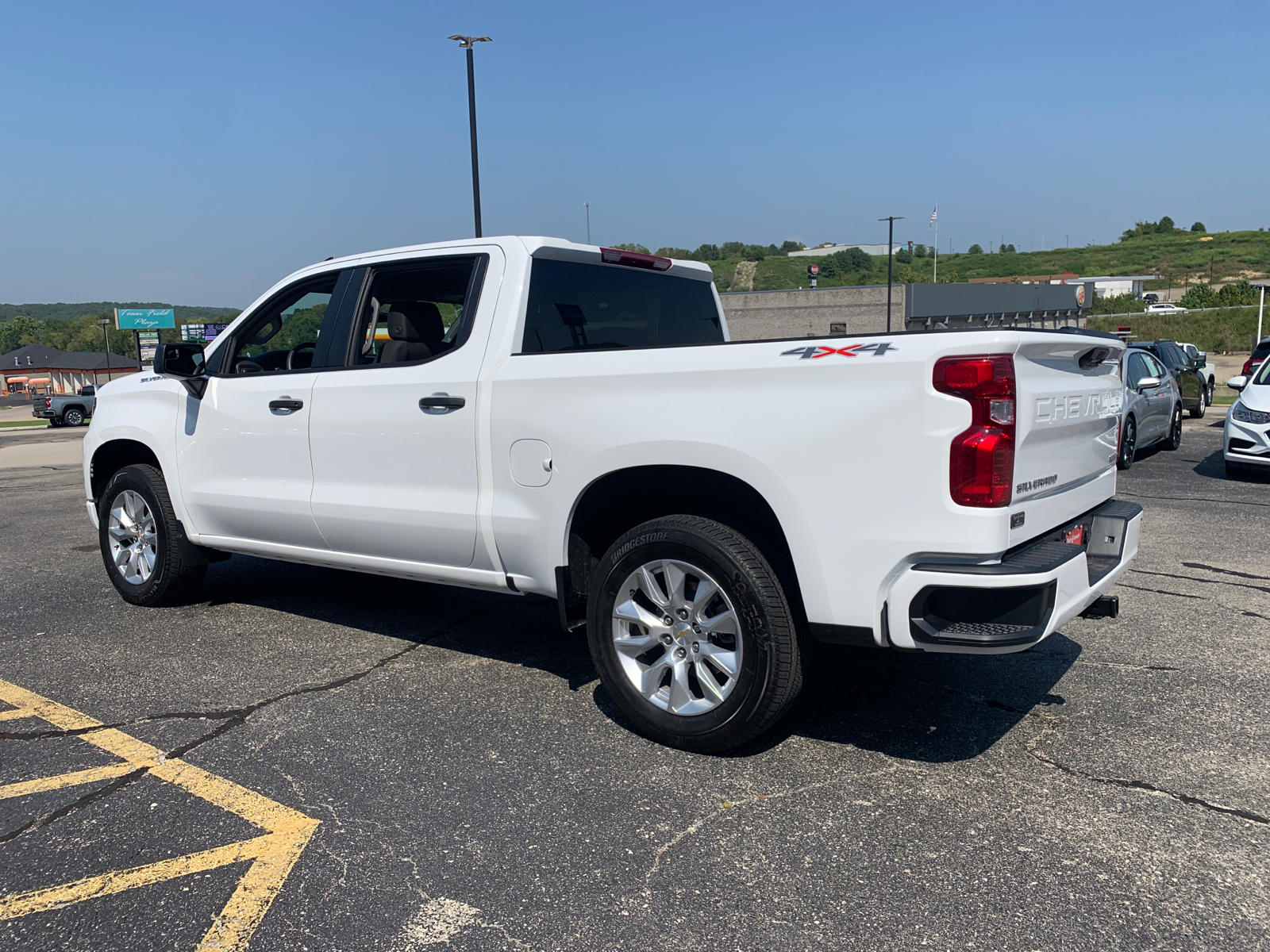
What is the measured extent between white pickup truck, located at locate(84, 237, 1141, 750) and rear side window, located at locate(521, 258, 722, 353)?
14mm

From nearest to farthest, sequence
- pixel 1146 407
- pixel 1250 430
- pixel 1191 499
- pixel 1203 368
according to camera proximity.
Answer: pixel 1191 499
pixel 1250 430
pixel 1146 407
pixel 1203 368

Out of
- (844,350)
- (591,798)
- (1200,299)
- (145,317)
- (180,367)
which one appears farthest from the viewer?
(145,317)

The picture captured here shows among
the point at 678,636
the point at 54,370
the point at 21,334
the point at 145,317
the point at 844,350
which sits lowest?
the point at 54,370

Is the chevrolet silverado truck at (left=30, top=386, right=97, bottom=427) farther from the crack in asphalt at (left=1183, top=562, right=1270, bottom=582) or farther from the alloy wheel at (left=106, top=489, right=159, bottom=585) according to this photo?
the crack in asphalt at (left=1183, top=562, right=1270, bottom=582)

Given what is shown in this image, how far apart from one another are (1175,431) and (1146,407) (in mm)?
2134

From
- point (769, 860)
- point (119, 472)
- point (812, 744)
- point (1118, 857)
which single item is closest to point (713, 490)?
point (812, 744)

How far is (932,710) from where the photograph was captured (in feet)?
13.4

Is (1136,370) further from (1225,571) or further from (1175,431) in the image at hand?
(1225,571)

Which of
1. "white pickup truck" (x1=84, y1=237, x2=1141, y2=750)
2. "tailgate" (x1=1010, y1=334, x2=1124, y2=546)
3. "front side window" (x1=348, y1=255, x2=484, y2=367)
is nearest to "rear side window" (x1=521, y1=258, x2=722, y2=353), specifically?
"white pickup truck" (x1=84, y1=237, x2=1141, y2=750)

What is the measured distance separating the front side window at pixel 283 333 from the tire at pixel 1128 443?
10.1 meters

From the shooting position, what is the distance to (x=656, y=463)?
3.57m

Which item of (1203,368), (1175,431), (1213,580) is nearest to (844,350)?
(1213,580)

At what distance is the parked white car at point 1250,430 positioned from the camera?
10.6 meters

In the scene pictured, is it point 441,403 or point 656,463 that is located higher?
point 441,403
